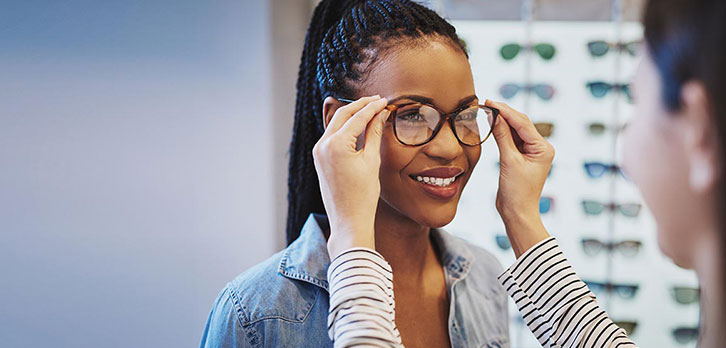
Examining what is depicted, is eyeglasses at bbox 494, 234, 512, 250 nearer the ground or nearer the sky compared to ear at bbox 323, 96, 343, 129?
nearer the ground

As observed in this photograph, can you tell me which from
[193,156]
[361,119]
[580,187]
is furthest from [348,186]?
[580,187]

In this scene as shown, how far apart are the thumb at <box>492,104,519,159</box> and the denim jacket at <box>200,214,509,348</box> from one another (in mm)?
356

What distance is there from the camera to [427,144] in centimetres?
109

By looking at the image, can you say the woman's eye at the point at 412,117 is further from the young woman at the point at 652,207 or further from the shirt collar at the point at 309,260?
the shirt collar at the point at 309,260

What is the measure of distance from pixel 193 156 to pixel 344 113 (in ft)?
3.63

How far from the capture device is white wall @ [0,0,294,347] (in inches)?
45.9

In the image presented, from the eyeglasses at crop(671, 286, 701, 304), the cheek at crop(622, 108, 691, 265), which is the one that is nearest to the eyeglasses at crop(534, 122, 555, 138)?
the eyeglasses at crop(671, 286, 701, 304)

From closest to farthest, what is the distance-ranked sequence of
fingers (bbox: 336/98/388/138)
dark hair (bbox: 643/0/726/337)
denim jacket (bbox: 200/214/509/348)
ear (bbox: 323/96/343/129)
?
1. dark hair (bbox: 643/0/726/337)
2. fingers (bbox: 336/98/388/138)
3. denim jacket (bbox: 200/214/509/348)
4. ear (bbox: 323/96/343/129)

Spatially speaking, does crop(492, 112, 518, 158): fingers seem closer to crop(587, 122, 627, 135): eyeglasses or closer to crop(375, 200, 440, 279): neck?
crop(375, 200, 440, 279): neck

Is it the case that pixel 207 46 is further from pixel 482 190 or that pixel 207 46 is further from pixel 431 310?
pixel 482 190

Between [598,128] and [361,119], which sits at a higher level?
[361,119]

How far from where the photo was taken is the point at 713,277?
718mm

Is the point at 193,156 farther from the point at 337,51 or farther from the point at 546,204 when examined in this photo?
the point at 546,204

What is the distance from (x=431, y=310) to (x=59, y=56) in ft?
3.34
